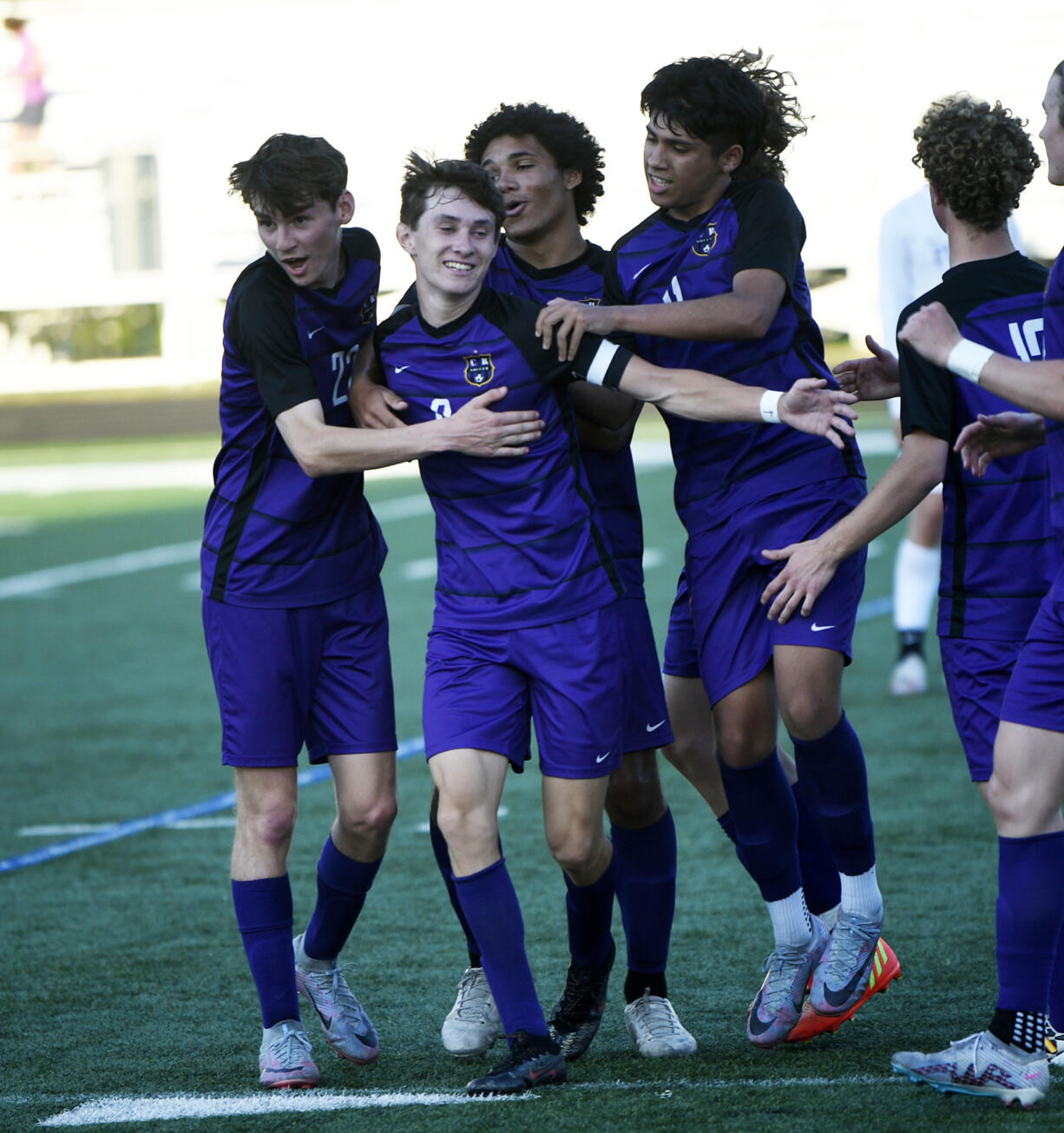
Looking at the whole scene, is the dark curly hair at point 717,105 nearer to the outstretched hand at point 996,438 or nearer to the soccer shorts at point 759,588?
the soccer shorts at point 759,588

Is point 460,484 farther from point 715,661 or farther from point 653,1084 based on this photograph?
point 653,1084

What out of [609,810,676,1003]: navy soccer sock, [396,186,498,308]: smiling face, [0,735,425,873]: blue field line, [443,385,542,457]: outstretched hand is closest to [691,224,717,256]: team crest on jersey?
[396,186,498,308]: smiling face

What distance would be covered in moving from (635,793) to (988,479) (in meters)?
1.07

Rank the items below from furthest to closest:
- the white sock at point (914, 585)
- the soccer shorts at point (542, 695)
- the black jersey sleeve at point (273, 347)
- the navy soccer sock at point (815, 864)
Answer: the white sock at point (914, 585) < the navy soccer sock at point (815, 864) < the black jersey sleeve at point (273, 347) < the soccer shorts at point (542, 695)

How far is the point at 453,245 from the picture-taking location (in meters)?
3.50

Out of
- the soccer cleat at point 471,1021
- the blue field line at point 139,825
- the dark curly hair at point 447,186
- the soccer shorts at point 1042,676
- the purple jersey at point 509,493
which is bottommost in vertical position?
the blue field line at point 139,825

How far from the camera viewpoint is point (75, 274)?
31031mm

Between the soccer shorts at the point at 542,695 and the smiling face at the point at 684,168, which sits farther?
the smiling face at the point at 684,168

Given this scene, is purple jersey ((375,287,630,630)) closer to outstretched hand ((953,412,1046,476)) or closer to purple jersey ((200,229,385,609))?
purple jersey ((200,229,385,609))

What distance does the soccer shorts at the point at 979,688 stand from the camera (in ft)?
11.2

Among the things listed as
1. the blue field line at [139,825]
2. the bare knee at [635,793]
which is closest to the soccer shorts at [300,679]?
the bare knee at [635,793]

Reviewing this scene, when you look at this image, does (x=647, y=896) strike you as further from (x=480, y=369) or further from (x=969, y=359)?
(x=969, y=359)

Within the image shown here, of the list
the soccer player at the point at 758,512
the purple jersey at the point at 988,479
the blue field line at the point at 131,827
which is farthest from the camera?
the blue field line at the point at 131,827

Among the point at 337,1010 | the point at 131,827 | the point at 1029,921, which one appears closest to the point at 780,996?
the point at 1029,921
